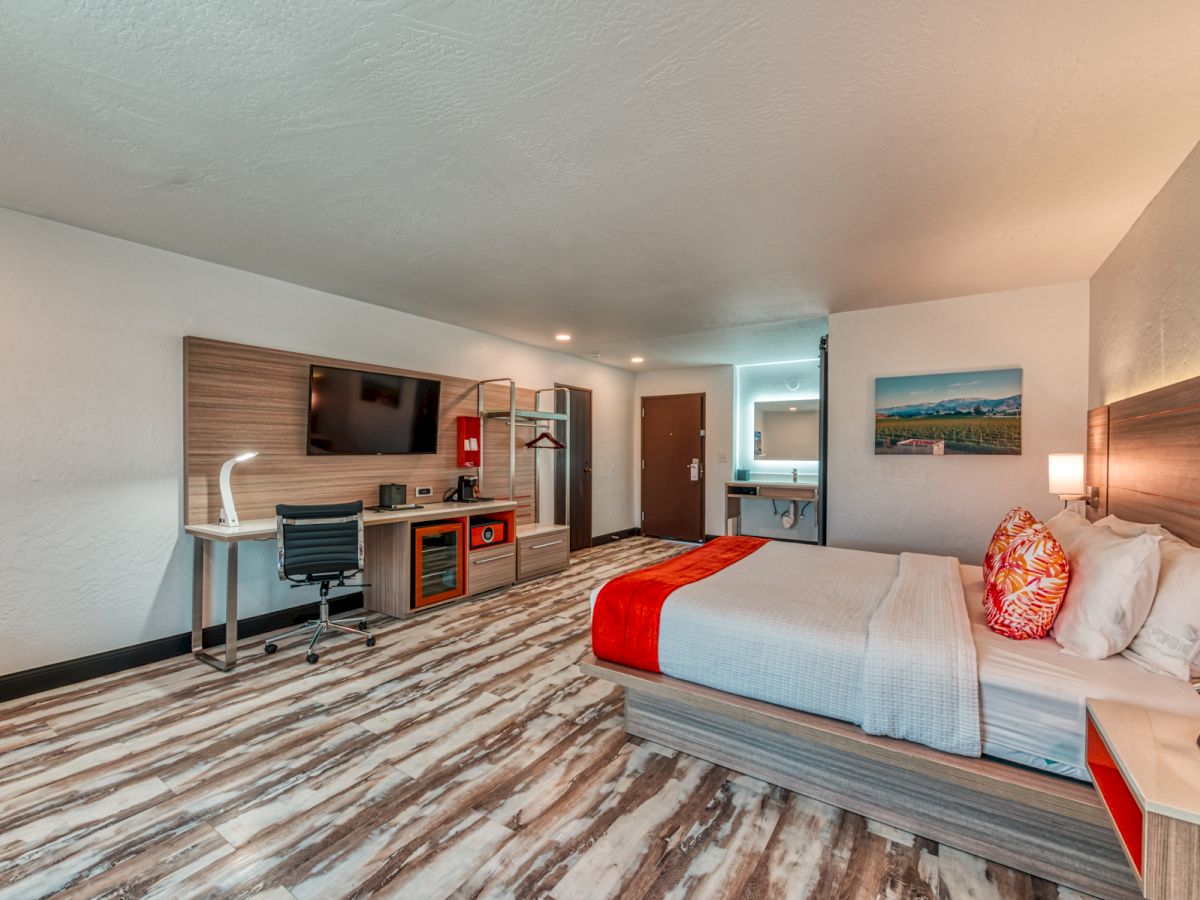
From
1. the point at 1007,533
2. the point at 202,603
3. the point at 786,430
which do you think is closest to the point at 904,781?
the point at 1007,533

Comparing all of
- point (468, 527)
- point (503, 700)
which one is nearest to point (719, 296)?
point (468, 527)

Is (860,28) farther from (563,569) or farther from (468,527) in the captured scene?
(563,569)

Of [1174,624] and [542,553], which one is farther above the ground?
[1174,624]

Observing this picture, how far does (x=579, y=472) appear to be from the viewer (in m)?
6.70

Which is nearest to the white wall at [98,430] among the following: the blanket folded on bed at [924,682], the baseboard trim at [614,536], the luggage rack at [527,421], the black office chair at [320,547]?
the black office chair at [320,547]

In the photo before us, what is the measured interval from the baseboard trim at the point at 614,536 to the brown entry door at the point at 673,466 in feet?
0.55

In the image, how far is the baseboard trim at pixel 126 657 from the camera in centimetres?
275

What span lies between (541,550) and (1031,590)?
13.1 ft

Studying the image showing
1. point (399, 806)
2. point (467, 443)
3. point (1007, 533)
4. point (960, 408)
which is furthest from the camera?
point (467, 443)

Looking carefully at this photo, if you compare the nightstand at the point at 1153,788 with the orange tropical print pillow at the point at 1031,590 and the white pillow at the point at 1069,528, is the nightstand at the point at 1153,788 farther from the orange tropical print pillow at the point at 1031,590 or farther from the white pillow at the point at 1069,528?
the white pillow at the point at 1069,528

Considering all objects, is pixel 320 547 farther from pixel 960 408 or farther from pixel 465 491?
pixel 960 408

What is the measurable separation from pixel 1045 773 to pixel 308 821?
7.78ft

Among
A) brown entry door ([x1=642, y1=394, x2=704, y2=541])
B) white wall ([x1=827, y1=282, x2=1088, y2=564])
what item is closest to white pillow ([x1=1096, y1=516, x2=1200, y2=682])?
white wall ([x1=827, y1=282, x2=1088, y2=564])

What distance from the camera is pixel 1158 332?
2.41 metres
